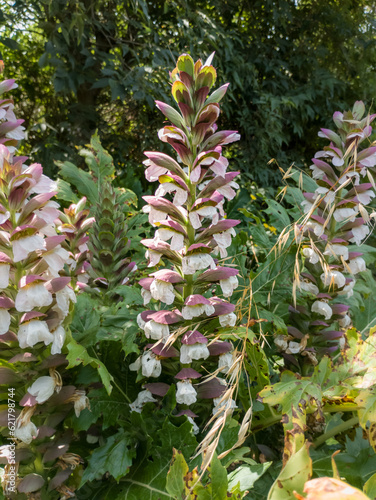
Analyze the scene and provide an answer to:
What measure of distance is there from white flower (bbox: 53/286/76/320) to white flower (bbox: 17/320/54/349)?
54mm

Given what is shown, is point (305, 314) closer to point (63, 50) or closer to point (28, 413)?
point (28, 413)

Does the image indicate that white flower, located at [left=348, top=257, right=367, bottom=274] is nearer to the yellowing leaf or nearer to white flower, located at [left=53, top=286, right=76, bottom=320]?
white flower, located at [left=53, top=286, right=76, bottom=320]

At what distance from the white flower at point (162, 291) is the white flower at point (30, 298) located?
8.4 inches

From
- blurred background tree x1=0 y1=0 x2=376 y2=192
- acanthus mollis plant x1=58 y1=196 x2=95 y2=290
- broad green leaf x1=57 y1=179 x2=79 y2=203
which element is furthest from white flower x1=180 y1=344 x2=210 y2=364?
blurred background tree x1=0 y1=0 x2=376 y2=192

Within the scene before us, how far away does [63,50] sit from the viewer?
268 centimetres

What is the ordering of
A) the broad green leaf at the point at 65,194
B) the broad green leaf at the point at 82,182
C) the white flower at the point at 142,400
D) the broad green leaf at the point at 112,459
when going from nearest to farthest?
the broad green leaf at the point at 112,459 → the white flower at the point at 142,400 → the broad green leaf at the point at 65,194 → the broad green leaf at the point at 82,182

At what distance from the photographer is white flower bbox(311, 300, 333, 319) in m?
1.20

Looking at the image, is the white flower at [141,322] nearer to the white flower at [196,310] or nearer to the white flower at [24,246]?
the white flower at [196,310]

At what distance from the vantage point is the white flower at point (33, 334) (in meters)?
0.75

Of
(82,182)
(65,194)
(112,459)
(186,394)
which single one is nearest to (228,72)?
(82,182)

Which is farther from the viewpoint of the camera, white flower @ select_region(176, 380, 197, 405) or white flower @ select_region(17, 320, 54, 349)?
white flower @ select_region(176, 380, 197, 405)

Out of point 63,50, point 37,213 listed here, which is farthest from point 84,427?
point 63,50

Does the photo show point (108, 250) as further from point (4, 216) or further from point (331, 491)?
point (331, 491)

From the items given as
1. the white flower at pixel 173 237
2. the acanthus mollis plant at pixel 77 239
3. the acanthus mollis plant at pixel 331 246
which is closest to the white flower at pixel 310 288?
the acanthus mollis plant at pixel 331 246
